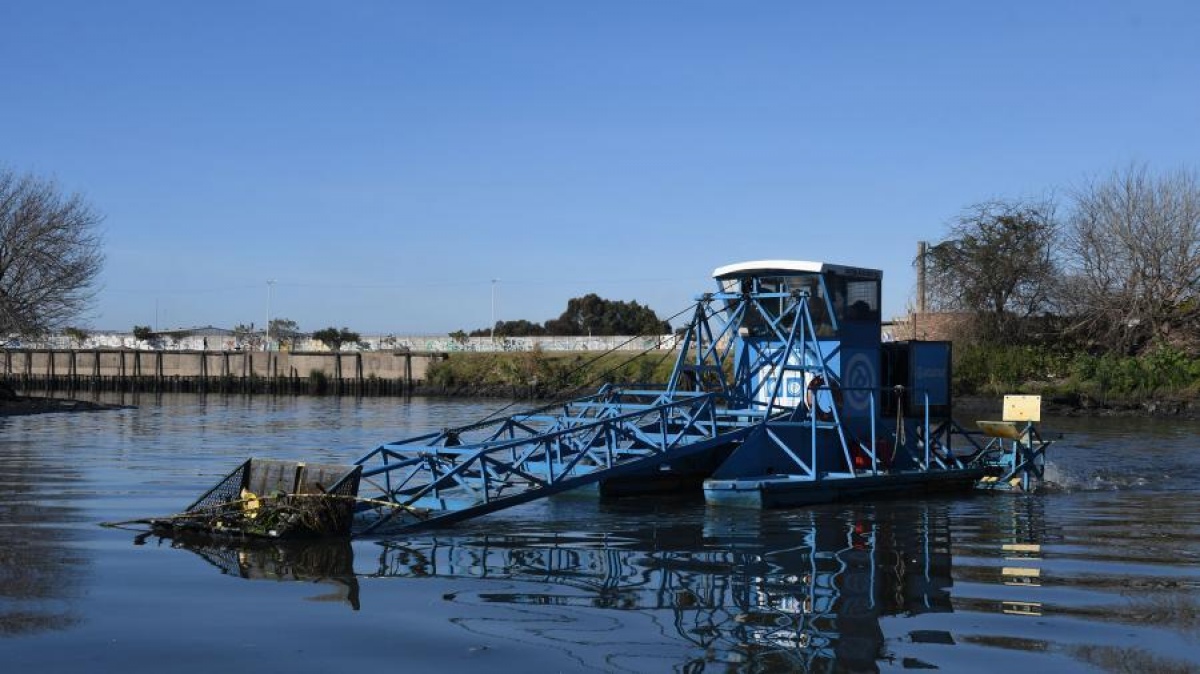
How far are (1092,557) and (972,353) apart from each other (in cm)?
4401

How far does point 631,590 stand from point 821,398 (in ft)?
28.5

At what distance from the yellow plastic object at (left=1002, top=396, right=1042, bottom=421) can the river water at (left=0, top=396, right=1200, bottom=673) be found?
1607mm

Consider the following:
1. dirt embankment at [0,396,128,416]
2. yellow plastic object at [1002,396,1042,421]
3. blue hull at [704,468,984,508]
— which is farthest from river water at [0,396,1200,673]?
dirt embankment at [0,396,128,416]

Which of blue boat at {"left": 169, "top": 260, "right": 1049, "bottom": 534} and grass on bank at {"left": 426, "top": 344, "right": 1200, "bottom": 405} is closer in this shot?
blue boat at {"left": 169, "top": 260, "right": 1049, "bottom": 534}

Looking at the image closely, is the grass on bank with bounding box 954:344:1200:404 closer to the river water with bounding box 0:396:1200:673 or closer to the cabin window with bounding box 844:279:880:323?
the river water with bounding box 0:396:1200:673

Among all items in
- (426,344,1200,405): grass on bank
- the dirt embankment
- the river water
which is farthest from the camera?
(426,344,1200,405): grass on bank

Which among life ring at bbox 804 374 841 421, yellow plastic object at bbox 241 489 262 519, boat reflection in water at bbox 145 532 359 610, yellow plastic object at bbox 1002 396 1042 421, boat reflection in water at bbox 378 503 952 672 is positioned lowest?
boat reflection in water at bbox 378 503 952 672

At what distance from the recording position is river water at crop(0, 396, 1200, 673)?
9.37 metres

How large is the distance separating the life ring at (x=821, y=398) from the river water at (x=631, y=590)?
5.56ft

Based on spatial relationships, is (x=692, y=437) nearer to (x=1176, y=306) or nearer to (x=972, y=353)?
(x=972, y=353)

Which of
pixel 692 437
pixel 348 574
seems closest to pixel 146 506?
pixel 348 574

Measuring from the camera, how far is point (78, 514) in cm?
1712

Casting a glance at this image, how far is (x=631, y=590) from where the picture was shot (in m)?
11.9

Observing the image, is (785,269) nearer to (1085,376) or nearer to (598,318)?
(1085,376)
